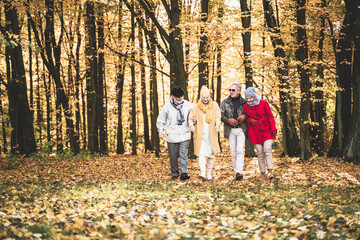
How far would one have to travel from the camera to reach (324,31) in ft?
62.4

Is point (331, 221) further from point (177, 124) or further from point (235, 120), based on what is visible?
point (177, 124)

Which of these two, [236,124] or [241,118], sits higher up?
[241,118]

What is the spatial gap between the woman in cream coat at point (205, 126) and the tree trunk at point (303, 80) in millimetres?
5398

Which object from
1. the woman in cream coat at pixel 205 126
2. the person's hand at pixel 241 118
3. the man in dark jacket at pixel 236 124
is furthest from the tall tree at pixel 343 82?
the woman in cream coat at pixel 205 126

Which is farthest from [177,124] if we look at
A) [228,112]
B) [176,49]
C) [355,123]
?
[355,123]

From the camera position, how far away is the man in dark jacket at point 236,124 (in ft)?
29.3

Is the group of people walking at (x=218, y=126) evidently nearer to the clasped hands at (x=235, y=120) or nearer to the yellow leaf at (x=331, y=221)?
the clasped hands at (x=235, y=120)

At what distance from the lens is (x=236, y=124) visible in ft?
29.1

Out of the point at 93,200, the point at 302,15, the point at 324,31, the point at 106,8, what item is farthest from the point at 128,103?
the point at 93,200

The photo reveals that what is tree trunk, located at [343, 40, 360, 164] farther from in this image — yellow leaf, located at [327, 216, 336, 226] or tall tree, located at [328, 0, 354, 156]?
yellow leaf, located at [327, 216, 336, 226]

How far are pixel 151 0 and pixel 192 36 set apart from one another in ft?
17.8

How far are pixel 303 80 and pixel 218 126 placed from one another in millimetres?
6314

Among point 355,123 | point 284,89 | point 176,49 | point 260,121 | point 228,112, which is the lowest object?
point 355,123

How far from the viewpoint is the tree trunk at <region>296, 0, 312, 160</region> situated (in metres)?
13.2
